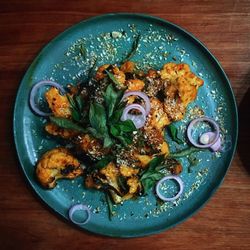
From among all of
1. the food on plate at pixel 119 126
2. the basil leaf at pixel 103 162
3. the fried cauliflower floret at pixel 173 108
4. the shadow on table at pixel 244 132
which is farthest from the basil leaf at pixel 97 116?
the shadow on table at pixel 244 132

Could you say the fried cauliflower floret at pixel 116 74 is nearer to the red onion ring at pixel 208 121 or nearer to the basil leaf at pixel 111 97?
the basil leaf at pixel 111 97

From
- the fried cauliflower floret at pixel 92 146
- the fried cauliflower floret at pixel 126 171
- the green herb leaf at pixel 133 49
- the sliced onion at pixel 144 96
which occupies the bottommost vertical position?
the fried cauliflower floret at pixel 126 171

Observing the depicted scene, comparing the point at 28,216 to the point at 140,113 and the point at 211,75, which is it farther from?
the point at 211,75

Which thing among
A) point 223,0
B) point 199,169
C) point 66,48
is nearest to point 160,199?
point 199,169

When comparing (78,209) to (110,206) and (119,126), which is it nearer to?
(110,206)

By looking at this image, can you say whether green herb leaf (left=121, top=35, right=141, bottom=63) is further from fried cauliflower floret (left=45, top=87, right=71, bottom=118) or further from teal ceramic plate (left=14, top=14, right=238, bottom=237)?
fried cauliflower floret (left=45, top=87, right=71, bottom=118)

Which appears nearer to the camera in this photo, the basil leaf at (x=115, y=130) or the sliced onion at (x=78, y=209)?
the basil leaf at (x=115, y=130)

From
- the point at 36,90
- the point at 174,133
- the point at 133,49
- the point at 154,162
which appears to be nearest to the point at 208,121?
the point at 174,133

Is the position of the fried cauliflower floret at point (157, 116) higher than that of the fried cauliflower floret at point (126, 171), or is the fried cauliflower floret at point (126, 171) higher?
the fried cauliflower floret at point (157, 116)
